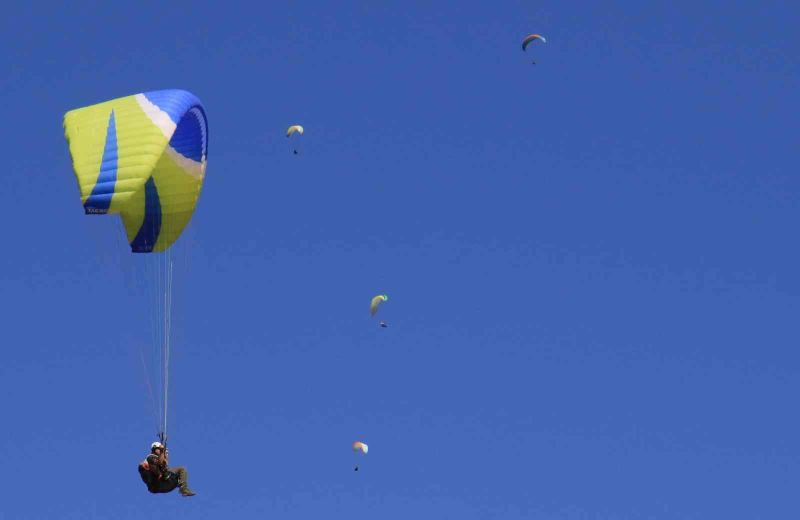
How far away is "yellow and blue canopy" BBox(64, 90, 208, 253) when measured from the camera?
50.3 m

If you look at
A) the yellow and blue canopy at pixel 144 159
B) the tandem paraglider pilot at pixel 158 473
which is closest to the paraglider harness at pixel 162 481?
the tandem paraglider pilot at pixel 158 473

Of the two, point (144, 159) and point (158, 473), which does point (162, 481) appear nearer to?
point (158, 473)

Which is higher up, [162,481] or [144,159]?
[144,159]

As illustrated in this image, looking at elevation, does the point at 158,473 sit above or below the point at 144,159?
below

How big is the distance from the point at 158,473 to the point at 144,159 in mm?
5636

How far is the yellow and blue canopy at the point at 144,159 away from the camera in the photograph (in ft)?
165

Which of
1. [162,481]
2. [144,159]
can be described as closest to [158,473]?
[162,481]

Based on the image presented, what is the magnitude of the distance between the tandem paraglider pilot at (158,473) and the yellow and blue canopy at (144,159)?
4.37 m

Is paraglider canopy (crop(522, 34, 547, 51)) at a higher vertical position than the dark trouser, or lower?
higher

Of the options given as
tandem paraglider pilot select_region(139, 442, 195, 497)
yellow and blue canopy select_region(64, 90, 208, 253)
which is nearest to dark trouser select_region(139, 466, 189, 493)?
tandem paraglider pilot select_region(139, 442, 195, 497)

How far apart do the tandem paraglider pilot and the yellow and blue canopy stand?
4.37m

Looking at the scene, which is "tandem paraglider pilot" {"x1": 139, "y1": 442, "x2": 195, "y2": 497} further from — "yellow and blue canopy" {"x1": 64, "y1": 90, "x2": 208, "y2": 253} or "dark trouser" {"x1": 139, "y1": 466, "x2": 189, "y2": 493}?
"yellow and blue canopy" {"x1": 64, "y1": 90, "x2": 208, "y2": 253}

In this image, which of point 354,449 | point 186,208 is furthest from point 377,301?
point 186,208

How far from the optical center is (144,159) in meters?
50.7
